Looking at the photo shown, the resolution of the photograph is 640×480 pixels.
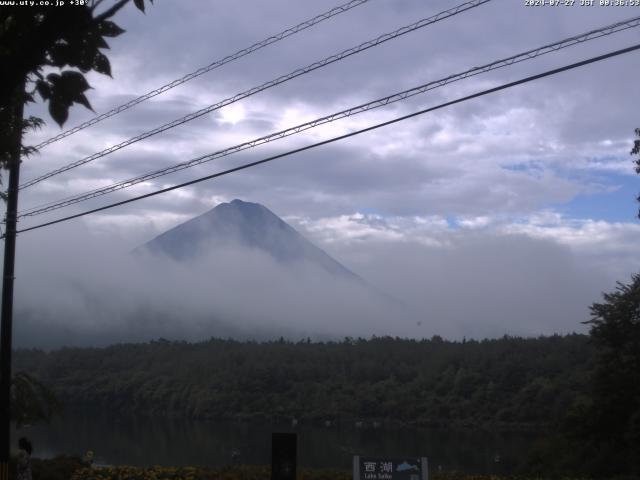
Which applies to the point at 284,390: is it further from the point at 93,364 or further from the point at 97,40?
the point at 97,40

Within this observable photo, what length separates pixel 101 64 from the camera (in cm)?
524

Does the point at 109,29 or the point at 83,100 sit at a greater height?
the point at 109,29

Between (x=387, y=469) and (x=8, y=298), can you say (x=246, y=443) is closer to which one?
(x=8, y=298)

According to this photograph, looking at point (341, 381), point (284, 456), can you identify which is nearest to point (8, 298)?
point (284, 456)

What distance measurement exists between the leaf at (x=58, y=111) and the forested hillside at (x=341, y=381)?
5107 cm

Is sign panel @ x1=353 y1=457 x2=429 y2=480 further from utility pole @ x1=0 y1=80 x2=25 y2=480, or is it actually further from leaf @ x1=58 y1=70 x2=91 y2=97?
leaf @ x1=58 y1=70 x2=91 y2=97

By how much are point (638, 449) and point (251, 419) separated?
38960mm

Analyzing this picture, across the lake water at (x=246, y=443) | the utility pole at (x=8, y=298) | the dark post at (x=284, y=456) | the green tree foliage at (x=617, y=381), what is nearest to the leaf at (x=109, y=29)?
the dark post at (x=284, y=456)

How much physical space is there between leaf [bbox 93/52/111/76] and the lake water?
2119 cm

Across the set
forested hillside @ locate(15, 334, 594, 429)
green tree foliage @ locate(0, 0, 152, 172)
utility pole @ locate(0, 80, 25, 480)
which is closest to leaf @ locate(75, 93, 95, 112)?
green tree foliage @ locate(0, 0, 152, 172)

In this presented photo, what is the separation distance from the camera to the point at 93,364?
74.4 meters

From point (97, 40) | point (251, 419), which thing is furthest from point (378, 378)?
point (97, 40)

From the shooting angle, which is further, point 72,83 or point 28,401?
point 28,401

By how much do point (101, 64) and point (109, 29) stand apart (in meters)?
0.25
